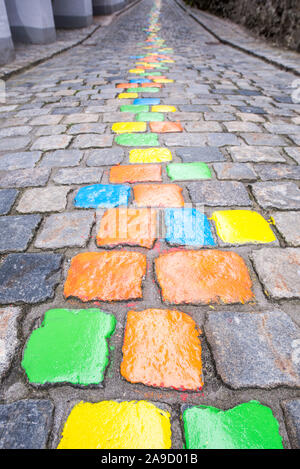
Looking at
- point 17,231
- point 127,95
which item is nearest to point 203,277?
point 17,231

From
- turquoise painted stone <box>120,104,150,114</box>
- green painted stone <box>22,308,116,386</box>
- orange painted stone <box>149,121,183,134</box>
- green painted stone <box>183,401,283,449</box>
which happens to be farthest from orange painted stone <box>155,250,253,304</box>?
turquoise painted stone <box>120,104,150,114</box>

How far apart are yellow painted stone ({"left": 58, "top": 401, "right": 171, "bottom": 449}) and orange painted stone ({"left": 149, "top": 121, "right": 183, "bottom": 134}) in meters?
2.48

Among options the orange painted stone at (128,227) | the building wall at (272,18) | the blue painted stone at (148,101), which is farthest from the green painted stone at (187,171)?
the building wall at (272,18)

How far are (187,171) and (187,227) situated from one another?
0.70 meters

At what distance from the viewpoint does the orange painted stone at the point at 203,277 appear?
128cm

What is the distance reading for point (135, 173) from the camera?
2162 mm

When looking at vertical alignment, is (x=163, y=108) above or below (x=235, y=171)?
above

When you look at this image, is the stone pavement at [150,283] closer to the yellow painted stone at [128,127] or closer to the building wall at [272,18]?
the yellow painted stone at [128,127]

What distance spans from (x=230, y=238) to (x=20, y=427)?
123cm

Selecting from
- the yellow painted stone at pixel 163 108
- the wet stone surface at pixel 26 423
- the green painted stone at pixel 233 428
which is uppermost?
the yellow painted stone at pixel 163 108

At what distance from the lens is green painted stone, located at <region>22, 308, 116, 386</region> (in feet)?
3.28

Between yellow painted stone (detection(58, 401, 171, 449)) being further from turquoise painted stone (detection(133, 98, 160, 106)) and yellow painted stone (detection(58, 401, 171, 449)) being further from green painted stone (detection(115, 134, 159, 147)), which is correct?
turquoise painted stone (detection(133, 98, 160, 106))

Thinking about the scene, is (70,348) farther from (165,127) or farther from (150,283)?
(165,127)
